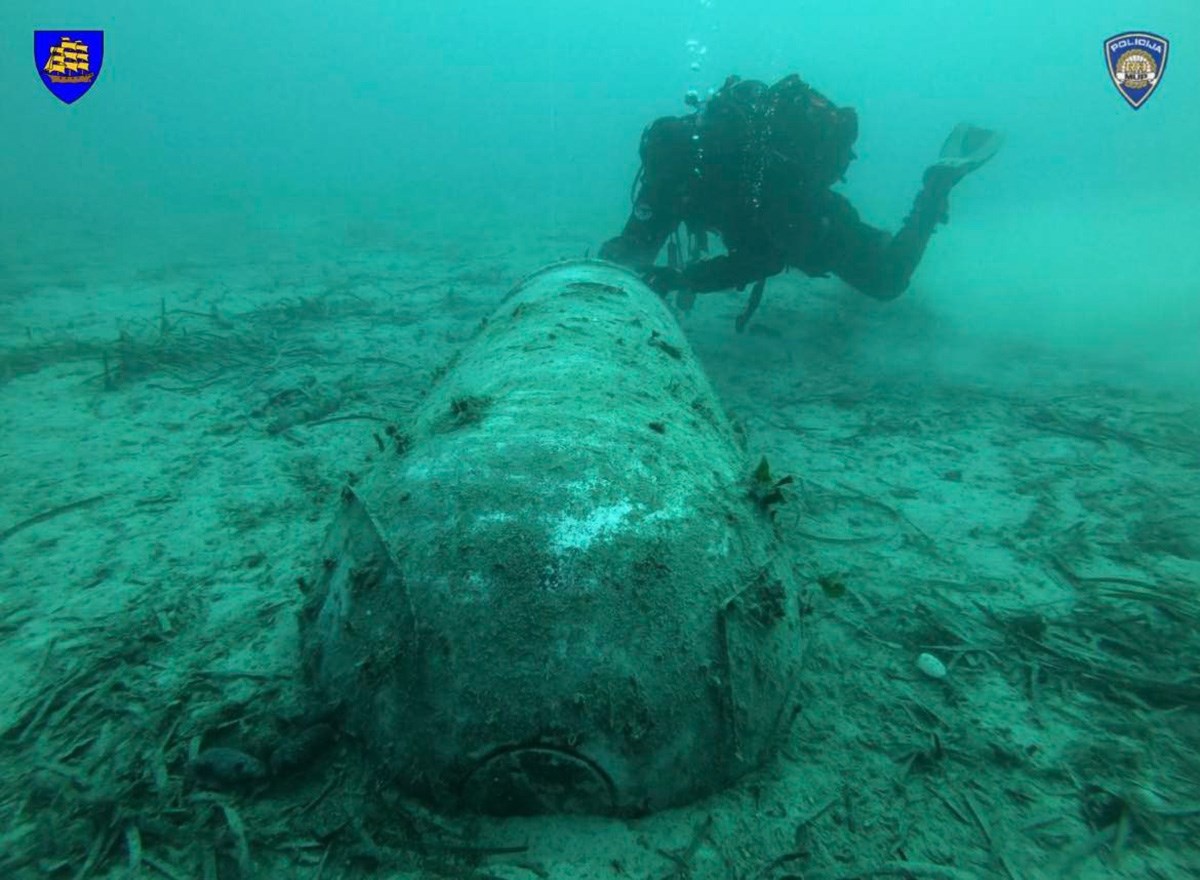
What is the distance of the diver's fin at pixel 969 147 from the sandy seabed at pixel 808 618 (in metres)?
3.07

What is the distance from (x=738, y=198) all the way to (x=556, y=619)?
5.93 meters

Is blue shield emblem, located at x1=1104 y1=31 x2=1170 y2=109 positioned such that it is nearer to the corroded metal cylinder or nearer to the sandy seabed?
the sandy seabed

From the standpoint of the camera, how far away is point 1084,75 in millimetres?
74938

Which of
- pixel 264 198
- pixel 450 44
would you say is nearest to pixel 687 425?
pixel 264 198

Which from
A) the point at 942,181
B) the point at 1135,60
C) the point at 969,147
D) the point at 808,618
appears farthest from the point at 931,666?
the point at 1135,60

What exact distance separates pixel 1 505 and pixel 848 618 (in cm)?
539

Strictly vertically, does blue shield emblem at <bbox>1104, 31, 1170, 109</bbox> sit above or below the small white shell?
above

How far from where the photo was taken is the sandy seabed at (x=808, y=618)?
6.13 ft

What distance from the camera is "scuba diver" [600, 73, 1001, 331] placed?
20.0 feet

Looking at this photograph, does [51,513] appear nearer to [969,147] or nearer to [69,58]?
[69,58]

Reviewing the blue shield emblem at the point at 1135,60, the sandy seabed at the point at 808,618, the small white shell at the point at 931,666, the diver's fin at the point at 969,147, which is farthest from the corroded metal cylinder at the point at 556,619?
the blue shield emblem at the point at 1135,60

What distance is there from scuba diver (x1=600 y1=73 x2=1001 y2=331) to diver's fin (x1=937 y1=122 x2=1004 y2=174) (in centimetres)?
190

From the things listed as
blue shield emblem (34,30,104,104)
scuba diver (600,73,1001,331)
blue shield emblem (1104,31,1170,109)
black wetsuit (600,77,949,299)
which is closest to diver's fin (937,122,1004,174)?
blue shield emblem (1104,31,1170,109)

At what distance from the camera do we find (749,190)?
6.32 metres
